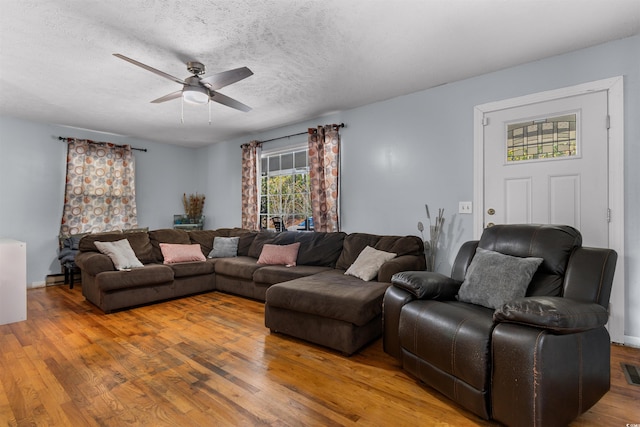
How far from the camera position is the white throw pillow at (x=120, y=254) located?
3.63m

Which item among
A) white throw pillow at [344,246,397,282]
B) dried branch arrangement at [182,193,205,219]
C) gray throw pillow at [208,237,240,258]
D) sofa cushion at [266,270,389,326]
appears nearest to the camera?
sofa cushion at [266,270,389,326]

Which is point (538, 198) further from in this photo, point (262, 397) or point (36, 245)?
point (36, 245)

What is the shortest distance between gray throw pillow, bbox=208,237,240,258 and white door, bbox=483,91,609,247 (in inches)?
138

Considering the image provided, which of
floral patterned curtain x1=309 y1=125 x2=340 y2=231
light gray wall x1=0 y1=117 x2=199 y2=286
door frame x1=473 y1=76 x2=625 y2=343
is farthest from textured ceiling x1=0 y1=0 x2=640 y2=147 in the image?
light gray wall x1=0 y1=117 x2=199 y2=286

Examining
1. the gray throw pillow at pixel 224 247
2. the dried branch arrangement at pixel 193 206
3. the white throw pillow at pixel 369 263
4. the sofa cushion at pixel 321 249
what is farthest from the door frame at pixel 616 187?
the dried branch arrangement at pixel 193 206

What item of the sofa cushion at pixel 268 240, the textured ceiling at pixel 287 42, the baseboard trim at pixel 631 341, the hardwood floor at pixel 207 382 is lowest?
the hardwood floor at pixel 207 382

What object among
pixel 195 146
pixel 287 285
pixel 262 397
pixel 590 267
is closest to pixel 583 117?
pixel 590 267

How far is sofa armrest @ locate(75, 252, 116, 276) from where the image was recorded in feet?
11.3

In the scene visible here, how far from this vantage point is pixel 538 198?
282 centimetres

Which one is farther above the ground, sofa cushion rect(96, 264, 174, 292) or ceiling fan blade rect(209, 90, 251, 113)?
ceiling fan blade rect(209, 90, 251, 113)

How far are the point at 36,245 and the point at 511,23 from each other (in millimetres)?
6603

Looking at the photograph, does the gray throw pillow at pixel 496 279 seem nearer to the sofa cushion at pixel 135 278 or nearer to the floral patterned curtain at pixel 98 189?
the sofa cushion at pixel 135 278

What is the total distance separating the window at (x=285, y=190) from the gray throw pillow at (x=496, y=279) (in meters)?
2.93

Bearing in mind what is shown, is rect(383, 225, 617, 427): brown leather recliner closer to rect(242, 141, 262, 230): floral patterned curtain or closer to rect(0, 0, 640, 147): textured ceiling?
rect(0, 0, 640, 147): textured ceiling
